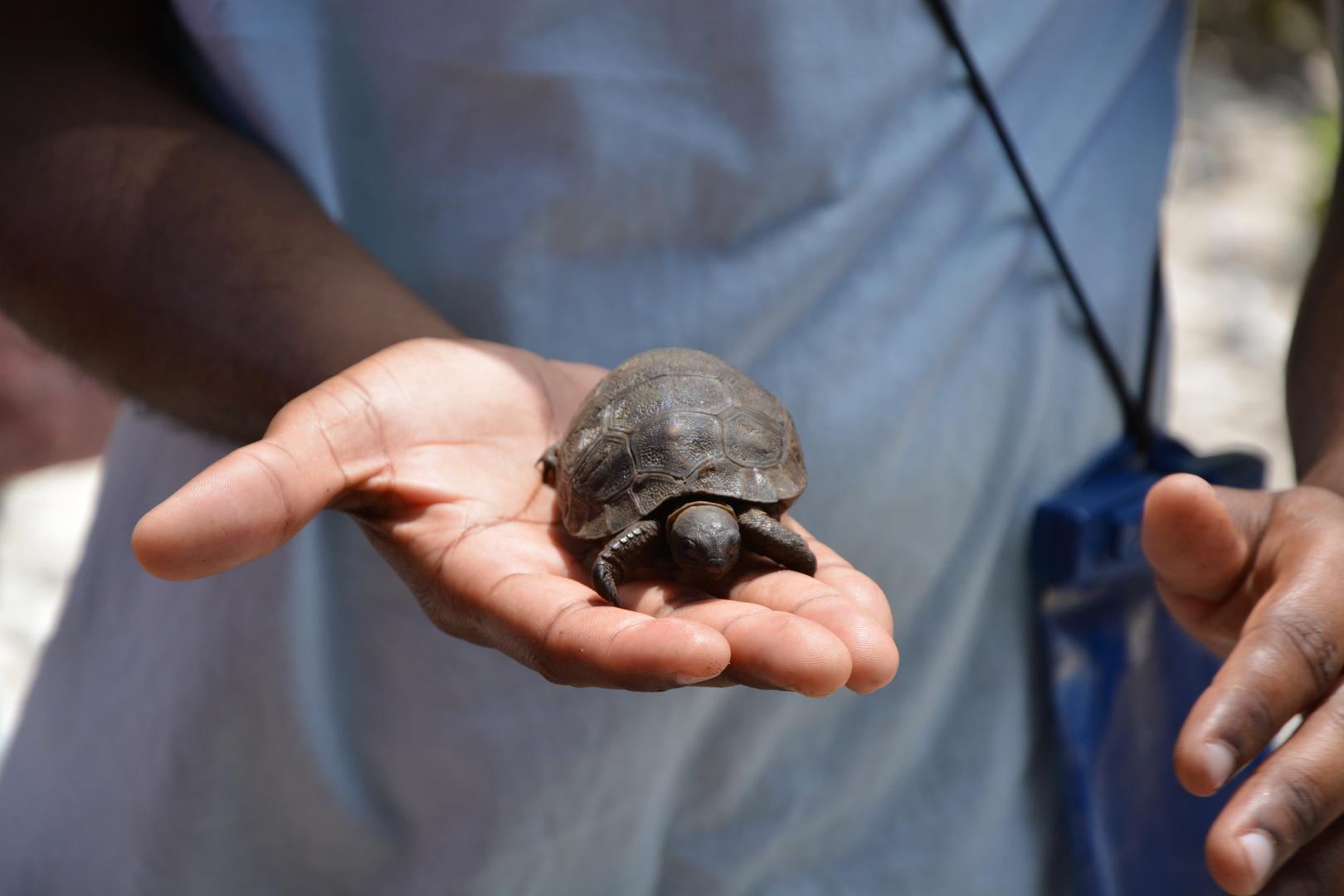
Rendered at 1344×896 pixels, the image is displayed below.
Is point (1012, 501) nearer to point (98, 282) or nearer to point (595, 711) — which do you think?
point (595, 711)

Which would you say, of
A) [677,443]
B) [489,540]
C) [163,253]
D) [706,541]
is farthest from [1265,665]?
[163,253]

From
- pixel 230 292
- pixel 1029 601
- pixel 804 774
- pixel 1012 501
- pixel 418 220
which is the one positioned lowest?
pixel 804 774

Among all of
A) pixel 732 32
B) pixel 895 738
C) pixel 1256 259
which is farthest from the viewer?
pixel 1256 259

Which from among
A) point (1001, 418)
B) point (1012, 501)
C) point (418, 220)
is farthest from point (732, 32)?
point (1012, 501)

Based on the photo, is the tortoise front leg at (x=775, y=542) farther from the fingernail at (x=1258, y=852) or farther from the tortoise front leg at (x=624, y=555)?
the fingernail at (x=1258, y=852)

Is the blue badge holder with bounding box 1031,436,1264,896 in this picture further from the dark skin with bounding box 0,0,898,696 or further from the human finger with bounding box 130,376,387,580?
the human finger with bounding box 130,376,387,580

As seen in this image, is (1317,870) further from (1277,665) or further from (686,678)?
(686,678)

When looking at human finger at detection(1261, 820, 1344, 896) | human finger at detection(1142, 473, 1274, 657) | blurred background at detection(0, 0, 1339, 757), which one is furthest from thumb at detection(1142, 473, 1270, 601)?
blurred background at detection(0, 0, 1339, 757)
